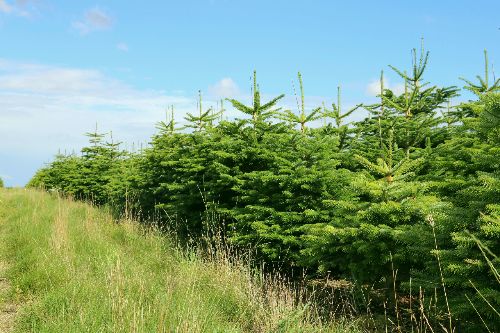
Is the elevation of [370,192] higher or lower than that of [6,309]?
higher

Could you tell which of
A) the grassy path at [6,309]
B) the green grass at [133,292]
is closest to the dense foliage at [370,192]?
the green grass at [133,292]

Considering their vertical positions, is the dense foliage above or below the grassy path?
above

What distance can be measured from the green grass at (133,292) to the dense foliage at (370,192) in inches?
35.7

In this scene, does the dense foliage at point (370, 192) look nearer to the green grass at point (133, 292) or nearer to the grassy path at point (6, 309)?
the green grass at point (133, 292)

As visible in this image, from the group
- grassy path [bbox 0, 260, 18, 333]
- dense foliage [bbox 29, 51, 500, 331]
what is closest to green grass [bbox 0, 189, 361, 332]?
grassy path [bbox 0, 260, 18, 333]

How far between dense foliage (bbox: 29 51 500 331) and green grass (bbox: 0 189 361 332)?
91cm

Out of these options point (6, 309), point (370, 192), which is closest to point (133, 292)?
point (6, 309)

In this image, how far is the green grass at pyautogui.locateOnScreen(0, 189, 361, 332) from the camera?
14.4ft

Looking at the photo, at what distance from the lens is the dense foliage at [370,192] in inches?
160

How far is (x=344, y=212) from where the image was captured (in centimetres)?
578

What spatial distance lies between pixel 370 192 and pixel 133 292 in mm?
3148

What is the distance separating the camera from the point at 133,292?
17.6 ft

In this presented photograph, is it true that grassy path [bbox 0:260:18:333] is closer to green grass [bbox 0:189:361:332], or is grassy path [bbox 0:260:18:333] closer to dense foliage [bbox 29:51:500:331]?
green grass [bbox 0:189:361:332]

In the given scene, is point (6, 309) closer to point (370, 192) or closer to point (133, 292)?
point (133, 292)
